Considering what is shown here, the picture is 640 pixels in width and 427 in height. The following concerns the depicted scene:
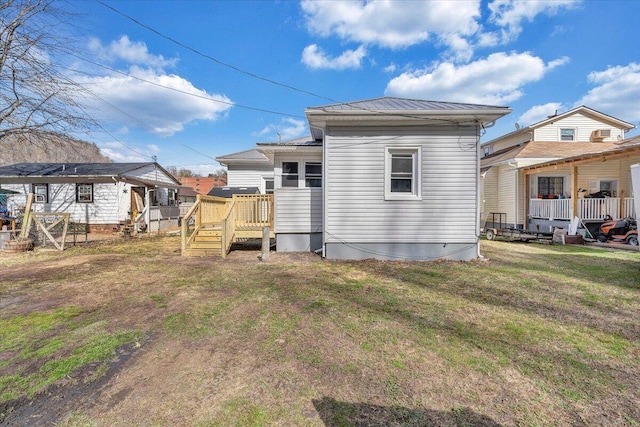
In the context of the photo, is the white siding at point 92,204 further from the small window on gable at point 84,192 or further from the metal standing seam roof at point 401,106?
the metal standing seam roof at point 401,106

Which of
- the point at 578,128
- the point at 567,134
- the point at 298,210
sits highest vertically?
the point at 578,128

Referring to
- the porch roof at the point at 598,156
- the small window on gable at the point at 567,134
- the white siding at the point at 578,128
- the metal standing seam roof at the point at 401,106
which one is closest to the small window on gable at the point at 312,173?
the metal standing seam roof at the point at 401,106

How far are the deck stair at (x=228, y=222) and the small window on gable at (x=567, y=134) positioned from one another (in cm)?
1775

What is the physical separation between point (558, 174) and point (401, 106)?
465 inches

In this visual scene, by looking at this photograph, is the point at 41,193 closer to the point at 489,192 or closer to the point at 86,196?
the point at 86,196

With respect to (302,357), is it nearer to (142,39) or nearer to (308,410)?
(308,410)

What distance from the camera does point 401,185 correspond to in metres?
7.41

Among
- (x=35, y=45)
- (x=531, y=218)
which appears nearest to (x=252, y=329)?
(x=35, y=45)

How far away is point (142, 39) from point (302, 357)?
11630 millimetres

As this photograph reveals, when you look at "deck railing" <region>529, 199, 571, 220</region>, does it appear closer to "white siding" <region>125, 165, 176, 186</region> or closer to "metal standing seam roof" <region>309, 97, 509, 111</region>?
"metal standing seam roof" <region>309, 97, 509, 111</region>

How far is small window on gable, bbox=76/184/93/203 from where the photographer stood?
15.5 meters

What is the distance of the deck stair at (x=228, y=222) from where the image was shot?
324 inches

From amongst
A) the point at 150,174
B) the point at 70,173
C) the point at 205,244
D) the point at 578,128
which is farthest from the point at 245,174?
the point at 578,128

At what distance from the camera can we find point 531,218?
1387 cm
